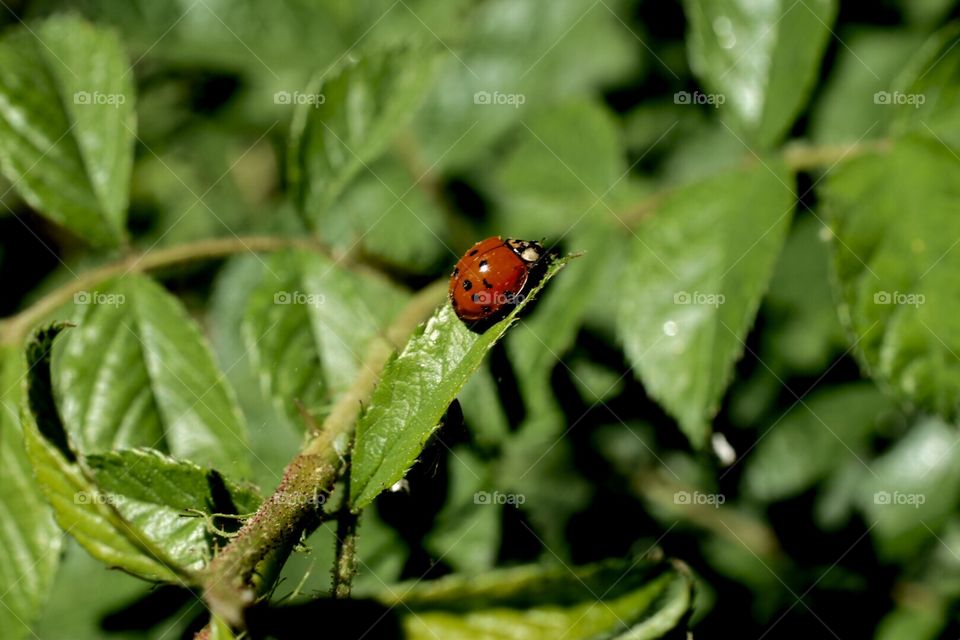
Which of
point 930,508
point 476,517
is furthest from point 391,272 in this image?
point 930,508

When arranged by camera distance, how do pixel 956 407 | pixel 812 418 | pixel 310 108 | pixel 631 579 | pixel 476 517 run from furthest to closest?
pixel 812 418 < pixel 476 517 < pixel 310 108 < pixel 956 407 < pixel 631 579

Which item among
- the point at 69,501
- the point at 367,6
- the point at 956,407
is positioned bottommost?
the point at 956,407

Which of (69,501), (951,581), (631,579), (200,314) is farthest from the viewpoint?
(200,314)

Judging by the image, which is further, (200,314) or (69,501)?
(200,314)

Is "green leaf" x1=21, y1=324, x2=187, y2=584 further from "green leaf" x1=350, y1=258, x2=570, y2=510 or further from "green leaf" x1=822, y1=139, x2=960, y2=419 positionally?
"green leaf" x1=822, y1=139, x2=960, y2=419

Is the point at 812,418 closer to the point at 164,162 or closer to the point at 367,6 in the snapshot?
the point at 367,6
